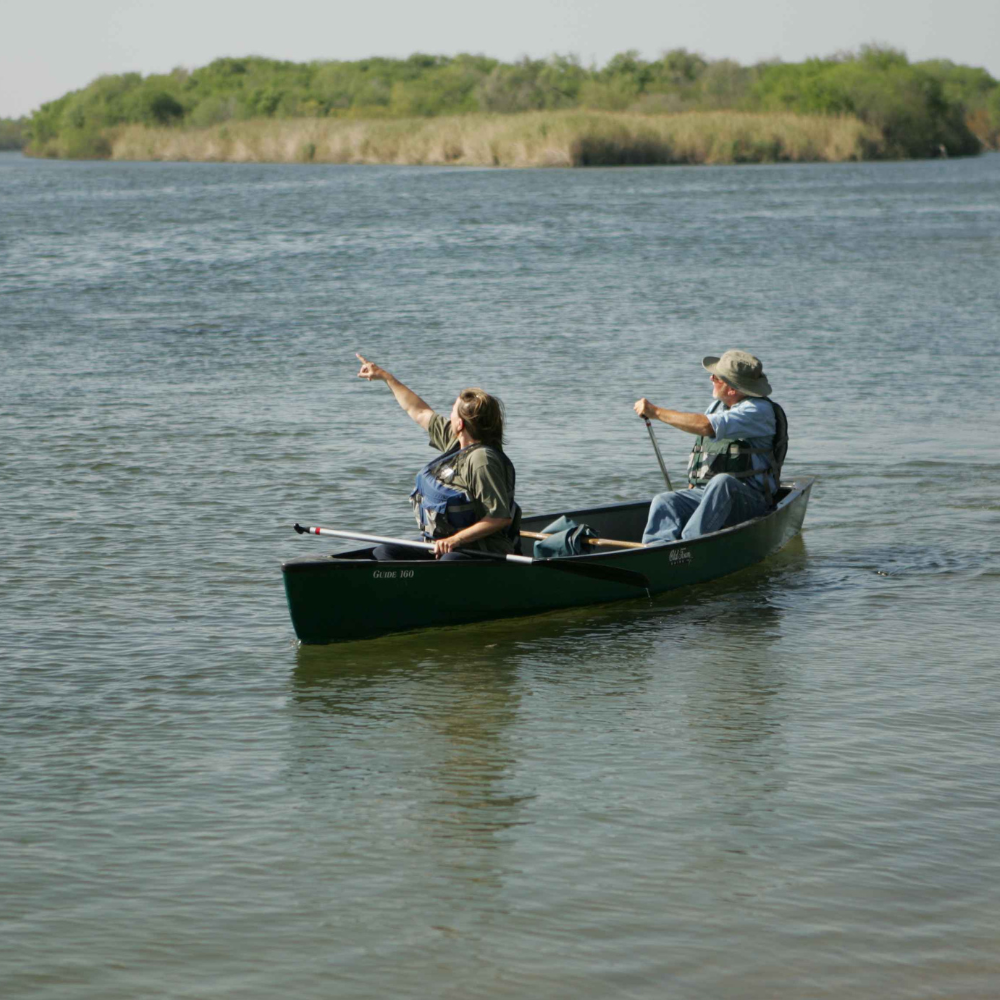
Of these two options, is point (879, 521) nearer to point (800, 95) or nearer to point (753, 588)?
point (753, 588)

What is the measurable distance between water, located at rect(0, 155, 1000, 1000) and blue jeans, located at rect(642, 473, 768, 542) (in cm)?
36

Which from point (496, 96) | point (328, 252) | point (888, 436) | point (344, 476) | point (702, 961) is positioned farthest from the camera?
point (496, 96)

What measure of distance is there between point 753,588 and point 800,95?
217 feet

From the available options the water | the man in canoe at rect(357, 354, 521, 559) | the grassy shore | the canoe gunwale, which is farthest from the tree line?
the man in canoe at rect(357, 354, 521, 559)

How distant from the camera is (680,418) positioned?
7855 millimetres

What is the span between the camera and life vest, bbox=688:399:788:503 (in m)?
8.30

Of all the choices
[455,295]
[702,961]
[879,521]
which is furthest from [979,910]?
[455,295]

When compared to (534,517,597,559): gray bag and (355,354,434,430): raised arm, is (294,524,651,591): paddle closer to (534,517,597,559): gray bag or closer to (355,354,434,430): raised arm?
(534,517,597,559): gray bag

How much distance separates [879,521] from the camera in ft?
32.4

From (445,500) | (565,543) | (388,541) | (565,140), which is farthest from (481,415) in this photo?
(565,140)

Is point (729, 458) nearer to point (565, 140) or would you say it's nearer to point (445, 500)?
point (445, 500)

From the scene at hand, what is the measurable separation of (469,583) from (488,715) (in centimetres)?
108

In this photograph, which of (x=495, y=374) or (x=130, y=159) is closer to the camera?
(x=495, y=374)

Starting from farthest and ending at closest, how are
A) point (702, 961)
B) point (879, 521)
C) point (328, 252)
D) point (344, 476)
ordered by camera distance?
point (328, 252), point (344, 476), point (879, 521), point (702, 961)
